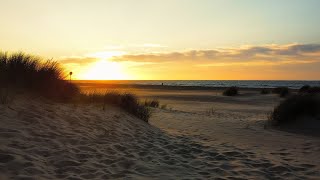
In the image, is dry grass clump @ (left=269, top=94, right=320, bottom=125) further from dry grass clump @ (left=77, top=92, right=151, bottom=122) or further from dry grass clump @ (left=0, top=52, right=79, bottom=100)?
dry grass clump @ (left=0, top=52, right=79, bottom=100)

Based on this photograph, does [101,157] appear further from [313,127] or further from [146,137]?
[313,127]

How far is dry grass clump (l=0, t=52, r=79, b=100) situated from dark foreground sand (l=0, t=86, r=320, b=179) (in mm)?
729

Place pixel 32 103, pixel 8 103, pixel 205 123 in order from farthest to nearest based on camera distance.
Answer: pixel 205 123 < pixel 32 103 < pixel 8 103

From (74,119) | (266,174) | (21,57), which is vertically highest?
(21,57)

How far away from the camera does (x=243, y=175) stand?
23.8 feet

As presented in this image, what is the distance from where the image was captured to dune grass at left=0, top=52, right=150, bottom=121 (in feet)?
34.6

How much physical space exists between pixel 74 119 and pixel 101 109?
7.75ft

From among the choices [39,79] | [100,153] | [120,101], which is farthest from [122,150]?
[120,101]

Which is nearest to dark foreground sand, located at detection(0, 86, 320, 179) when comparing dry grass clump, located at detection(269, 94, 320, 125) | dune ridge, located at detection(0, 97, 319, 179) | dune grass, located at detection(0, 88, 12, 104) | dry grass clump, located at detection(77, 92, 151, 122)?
dune ridge, located at detection(0, 97, 319, 179)

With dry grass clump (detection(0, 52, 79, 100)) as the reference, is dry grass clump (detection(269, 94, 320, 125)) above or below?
below

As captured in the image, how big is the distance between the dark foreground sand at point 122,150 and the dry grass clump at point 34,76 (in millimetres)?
729

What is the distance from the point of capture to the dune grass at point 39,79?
34.6 feet

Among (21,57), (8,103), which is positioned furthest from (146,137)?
(21,57)

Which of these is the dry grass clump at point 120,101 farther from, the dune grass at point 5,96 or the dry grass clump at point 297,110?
the dry grass clump at point 297,110
